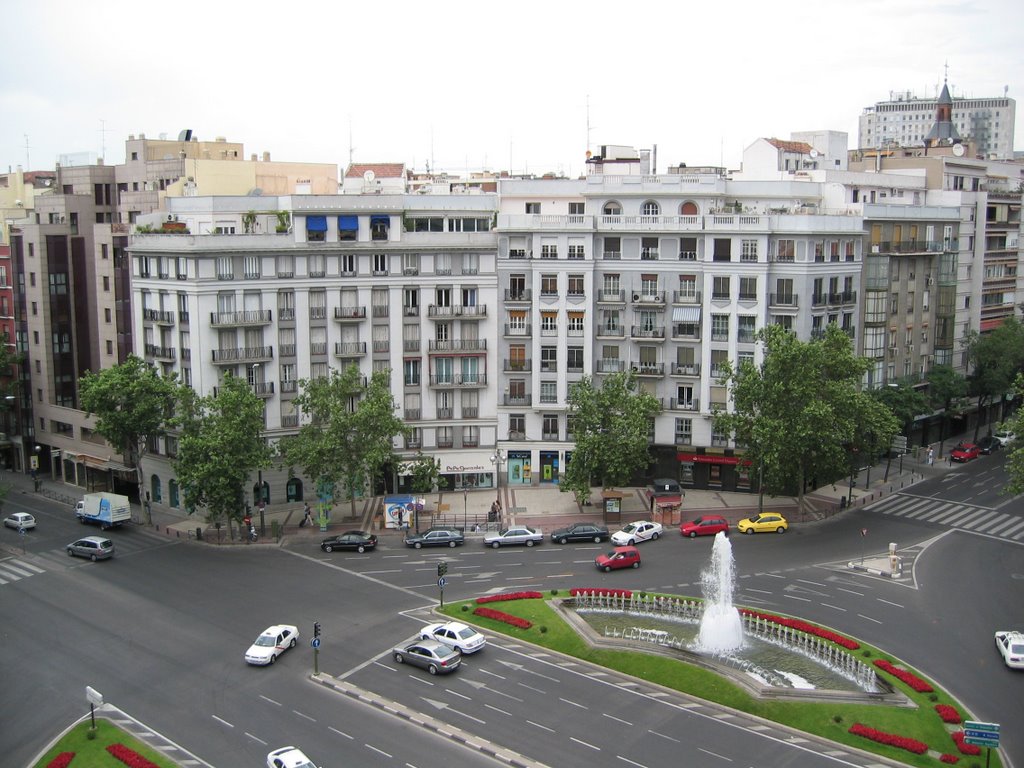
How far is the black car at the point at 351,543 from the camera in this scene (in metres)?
75.9

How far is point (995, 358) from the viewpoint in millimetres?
108375

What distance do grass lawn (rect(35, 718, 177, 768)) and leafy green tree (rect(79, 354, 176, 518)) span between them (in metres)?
33.9

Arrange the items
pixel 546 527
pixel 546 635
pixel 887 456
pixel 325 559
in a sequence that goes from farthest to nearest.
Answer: pixel 887 456, pixel 546 527, pixel 325 559, pixel 546 635

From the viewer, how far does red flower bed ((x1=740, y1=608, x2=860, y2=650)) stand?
186 ft

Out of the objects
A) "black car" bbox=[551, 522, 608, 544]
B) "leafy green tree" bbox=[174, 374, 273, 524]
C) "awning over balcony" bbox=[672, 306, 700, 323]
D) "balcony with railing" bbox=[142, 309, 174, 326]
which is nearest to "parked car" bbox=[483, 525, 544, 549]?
"black car" bbox=[551, 522, 608, 544]

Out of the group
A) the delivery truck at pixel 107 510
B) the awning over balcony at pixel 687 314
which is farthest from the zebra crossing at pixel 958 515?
the delivery truck at pixel 107 510

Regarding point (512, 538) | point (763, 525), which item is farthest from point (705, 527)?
point (512, 538)

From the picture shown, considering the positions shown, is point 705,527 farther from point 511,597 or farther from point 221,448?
point 221,448

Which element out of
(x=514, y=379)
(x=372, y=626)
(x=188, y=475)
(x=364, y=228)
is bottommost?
(x=372, y=626)

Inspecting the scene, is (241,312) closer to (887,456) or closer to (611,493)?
(611,493)

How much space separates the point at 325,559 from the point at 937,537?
4623 centimetres

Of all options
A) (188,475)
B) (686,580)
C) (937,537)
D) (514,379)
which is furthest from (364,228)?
(937,537)

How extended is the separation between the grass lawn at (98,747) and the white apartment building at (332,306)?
126 feet

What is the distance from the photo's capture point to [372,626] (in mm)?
60750
